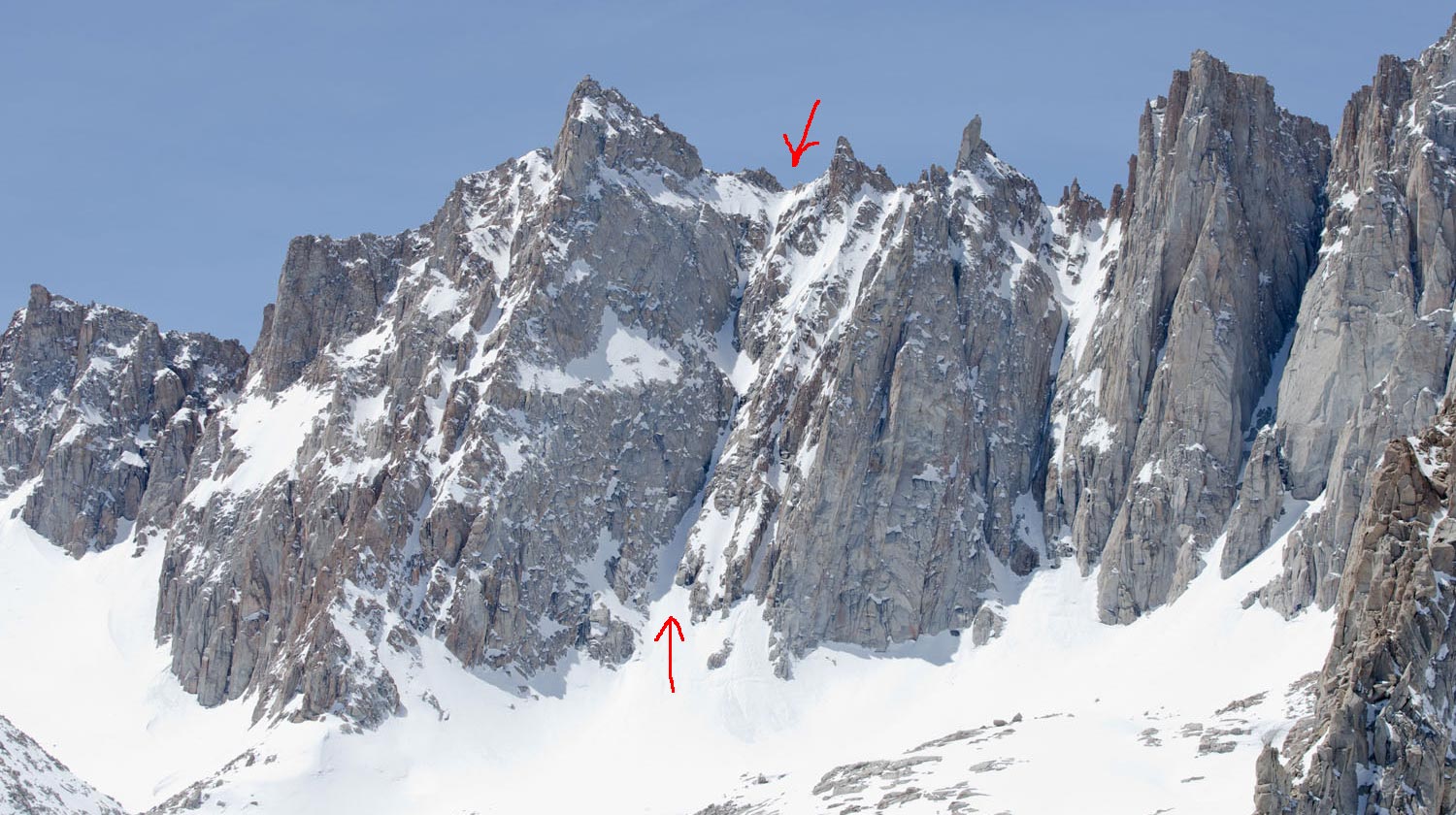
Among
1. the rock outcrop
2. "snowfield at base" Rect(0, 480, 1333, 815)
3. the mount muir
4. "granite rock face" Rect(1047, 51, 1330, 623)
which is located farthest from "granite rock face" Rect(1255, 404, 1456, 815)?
"granite rock face" Rect(1047, 51, 1330, 623)

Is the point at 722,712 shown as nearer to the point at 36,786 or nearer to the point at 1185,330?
the point at 1185,330

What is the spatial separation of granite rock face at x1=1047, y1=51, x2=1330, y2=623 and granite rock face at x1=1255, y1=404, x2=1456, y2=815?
10856 cm

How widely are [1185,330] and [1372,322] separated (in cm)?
1813

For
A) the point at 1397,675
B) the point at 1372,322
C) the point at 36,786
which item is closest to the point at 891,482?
the point at 1372,322

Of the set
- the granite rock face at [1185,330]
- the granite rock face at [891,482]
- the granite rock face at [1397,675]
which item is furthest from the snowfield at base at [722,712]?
the granite rock face at [1397,675]

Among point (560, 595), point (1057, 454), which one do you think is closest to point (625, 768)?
point (560, 595)

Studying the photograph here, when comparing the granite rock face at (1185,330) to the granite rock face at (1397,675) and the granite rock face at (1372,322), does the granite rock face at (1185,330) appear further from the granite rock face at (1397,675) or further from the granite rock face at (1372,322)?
the granite rock face at (1397,675)

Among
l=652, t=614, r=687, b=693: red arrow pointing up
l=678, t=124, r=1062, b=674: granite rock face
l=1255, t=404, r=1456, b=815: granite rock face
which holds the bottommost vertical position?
l=1255, t=404, r=1456, b=815: granite rock face

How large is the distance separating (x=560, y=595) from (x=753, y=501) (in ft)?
72.8

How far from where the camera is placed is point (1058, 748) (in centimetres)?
12700

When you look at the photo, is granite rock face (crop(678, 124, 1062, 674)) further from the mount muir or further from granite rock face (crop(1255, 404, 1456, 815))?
granite rock face (crop(1255, 404, 1456, 815))

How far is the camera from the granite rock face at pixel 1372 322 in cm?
15538

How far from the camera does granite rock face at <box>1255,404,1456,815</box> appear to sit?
59938mm

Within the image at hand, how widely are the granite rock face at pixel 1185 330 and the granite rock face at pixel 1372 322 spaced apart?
628cm
